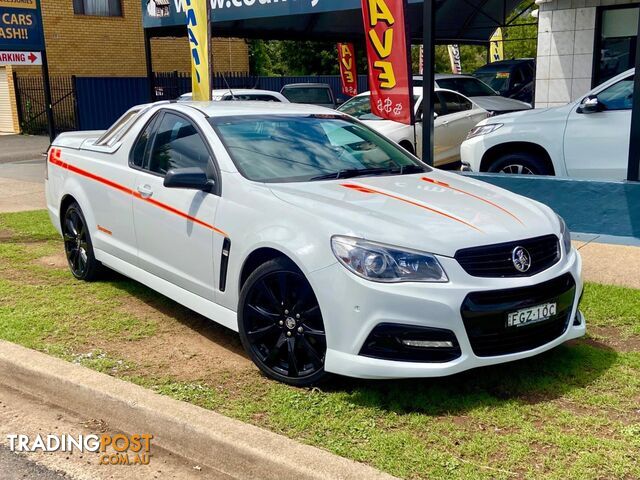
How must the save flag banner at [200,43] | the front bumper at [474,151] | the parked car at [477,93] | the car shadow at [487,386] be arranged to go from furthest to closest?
the parked car at [477,93]
the save flag banner at [200,43]
the front bumper at [474,151]
the car shadow at [487,386]

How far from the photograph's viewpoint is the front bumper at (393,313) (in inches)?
149

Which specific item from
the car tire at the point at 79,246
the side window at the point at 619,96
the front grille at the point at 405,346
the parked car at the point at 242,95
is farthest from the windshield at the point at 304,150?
the parked car at the point at 242,95

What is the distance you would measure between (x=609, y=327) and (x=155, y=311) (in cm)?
338

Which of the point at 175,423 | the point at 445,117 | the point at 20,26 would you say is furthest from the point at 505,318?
the point at 20,26

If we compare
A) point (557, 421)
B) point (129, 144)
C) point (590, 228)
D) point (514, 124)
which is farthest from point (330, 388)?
point (514, 124)

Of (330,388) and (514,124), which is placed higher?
(514,124)

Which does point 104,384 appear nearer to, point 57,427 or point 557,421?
point 57,427

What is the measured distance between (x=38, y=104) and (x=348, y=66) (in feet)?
37.0

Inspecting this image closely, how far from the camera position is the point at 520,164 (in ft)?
29.2

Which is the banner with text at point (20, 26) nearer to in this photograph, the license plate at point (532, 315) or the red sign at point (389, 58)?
the red sign at point (389, 58)

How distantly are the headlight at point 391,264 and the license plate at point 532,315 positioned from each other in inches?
18.0

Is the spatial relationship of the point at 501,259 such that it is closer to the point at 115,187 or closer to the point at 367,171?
the point at 367,171

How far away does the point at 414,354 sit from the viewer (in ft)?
12.8

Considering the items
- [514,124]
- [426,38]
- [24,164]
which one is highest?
[426,38]
